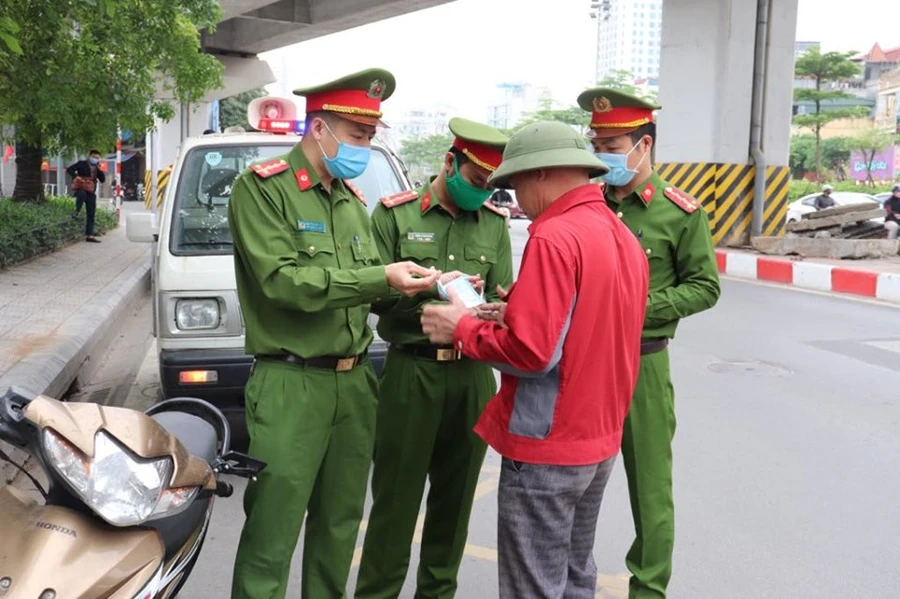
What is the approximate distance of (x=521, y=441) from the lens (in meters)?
2.62

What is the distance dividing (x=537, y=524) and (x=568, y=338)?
0.56 metres

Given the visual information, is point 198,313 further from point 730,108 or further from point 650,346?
point 730,108

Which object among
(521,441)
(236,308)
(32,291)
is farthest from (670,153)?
(521,441)

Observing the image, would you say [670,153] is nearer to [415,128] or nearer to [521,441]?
[521,441]

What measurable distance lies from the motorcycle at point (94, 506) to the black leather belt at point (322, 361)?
26.0 inches

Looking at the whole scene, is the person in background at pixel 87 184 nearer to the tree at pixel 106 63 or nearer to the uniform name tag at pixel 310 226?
the tree at pixel 106 63

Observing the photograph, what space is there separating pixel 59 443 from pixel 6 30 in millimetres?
3313

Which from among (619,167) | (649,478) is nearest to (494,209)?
(619,167)

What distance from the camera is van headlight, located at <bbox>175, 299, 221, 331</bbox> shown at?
208 inches

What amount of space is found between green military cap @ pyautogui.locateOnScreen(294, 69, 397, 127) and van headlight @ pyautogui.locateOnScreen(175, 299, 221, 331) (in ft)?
7.79

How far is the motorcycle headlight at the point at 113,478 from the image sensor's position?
2096 millimetres

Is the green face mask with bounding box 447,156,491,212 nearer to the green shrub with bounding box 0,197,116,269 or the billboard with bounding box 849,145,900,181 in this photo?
the green shrub with bounding box 0,197,116,269

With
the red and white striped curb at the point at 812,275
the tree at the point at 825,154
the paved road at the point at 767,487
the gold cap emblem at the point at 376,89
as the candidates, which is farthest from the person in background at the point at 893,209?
the tree at the point at 825,154

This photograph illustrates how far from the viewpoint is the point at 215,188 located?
19.8 ft
